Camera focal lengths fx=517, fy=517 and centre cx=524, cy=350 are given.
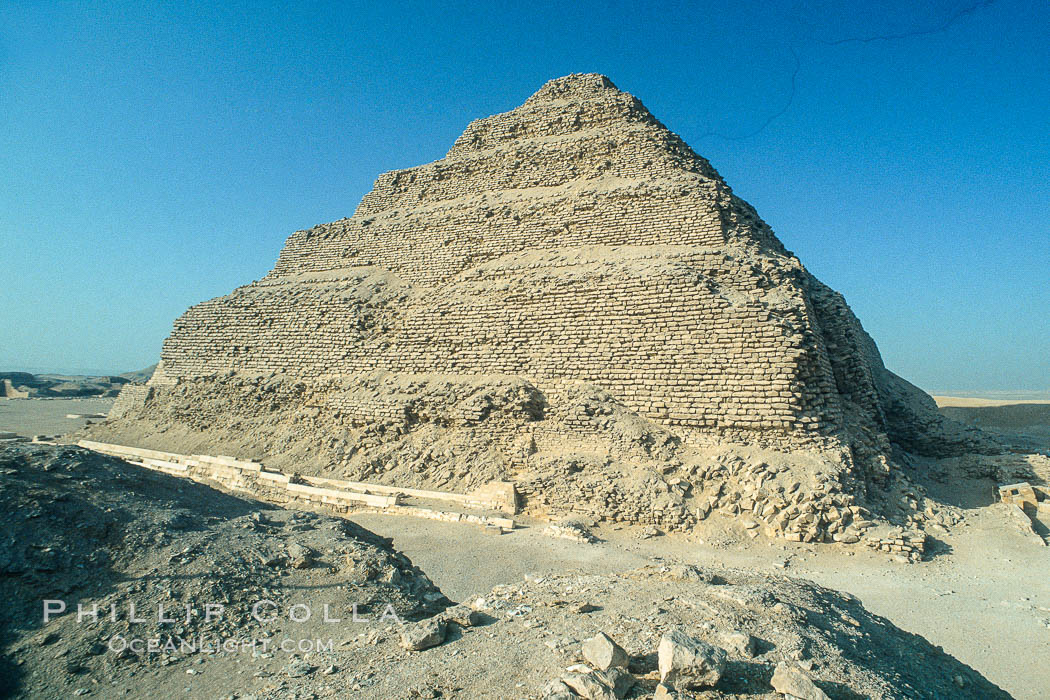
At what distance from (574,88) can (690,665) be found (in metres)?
16.0

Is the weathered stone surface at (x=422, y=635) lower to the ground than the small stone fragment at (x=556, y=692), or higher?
lower

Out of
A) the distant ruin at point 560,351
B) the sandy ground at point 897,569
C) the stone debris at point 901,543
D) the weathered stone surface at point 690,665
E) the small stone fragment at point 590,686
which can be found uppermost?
the distant ruin at point 560,351

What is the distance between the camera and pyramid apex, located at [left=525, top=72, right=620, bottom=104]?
50.3ft

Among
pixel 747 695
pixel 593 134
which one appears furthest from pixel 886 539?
pixel 593 134

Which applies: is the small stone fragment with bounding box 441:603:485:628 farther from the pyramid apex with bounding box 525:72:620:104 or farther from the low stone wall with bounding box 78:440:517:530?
the pyramid apex with bounding box 525:72:620:104

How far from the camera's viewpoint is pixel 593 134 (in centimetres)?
1448

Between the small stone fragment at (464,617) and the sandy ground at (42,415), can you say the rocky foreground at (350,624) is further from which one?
the sandy ground at (42,415)

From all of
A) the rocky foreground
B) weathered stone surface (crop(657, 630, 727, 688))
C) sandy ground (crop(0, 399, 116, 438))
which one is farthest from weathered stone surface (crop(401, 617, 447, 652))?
sandy ground (crop(0, 399, 116, 438))

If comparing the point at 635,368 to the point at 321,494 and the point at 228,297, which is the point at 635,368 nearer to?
the point at 321,494

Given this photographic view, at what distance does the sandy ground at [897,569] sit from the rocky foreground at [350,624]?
1.85 meters

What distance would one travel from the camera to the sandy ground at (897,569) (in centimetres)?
565

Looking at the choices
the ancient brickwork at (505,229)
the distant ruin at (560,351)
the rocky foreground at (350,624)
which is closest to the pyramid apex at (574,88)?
the distant ruin at (560,351)

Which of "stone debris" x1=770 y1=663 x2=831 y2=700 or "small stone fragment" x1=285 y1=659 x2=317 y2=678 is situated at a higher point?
"stone debris" x1=770 y1=663 x2=831 y2=700

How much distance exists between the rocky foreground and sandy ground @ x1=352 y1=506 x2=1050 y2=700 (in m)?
1.85
